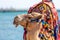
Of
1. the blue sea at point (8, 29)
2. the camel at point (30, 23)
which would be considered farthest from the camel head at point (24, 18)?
the blue sea at point (8, 29)

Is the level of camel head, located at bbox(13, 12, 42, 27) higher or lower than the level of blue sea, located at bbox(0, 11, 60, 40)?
higher

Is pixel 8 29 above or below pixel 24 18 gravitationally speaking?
below

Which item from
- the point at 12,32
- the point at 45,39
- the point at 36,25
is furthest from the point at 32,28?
the point at 12,32

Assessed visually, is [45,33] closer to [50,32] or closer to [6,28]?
[50,32]

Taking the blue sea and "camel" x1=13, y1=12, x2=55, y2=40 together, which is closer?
"camel" x1=13, y1=12, x2=55, y2=40

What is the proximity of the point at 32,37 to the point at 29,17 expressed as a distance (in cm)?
6

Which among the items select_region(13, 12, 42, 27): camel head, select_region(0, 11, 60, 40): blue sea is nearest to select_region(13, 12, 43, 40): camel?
select_region(13, 12, 42, 27): camel head

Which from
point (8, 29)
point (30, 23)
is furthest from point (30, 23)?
point (8, 29)

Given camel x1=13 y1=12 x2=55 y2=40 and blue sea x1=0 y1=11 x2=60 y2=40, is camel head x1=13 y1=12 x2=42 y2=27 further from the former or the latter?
blue sea x1=0 y1=11 x2=60 y2=40

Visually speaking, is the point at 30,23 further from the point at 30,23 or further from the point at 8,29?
the point at 8,29

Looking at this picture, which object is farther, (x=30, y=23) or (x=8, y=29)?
(x=8, y=29)

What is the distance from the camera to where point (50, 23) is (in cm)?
66

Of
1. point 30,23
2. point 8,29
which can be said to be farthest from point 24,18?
point 8,29

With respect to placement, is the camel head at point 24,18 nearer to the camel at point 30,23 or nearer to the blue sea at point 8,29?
the camel at point 30,23
